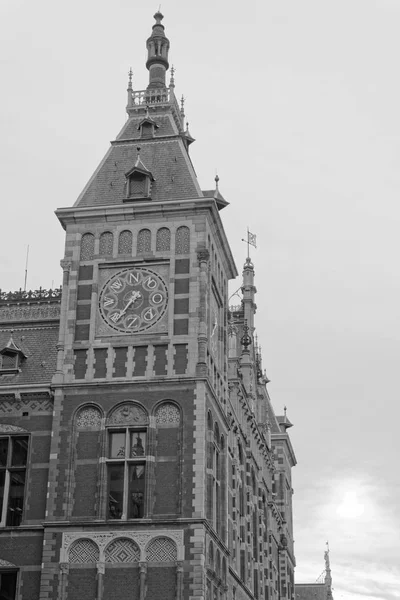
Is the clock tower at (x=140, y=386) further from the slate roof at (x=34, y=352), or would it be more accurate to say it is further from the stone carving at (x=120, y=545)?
the slate roof at (x=34, y=352)

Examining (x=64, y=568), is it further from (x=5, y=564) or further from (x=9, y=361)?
(x=9, y=361)

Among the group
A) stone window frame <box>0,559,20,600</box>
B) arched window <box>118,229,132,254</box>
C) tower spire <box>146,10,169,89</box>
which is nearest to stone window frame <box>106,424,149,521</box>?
stone window frame <box>0,559,20,600</box>

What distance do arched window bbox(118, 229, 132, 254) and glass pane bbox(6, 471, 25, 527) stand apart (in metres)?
11.6

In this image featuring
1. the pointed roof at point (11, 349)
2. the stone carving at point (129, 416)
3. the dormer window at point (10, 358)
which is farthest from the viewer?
the pointed roof at point (11, 349)

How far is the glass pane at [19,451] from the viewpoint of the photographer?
4519 cm

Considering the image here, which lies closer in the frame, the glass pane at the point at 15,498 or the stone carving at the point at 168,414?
the glass pane at the point at 15,498

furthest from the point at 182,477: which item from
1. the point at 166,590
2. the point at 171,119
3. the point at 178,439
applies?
the point at 171,119

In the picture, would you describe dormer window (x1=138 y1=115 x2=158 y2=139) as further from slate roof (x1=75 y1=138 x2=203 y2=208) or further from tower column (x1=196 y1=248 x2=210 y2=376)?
tower column (x1=196 y1=248 x2=210 y2=376)

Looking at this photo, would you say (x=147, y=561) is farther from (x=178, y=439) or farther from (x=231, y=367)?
(x=231, y=367)

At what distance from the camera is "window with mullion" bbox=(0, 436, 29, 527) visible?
4416 centimetres

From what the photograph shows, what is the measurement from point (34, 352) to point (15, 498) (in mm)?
7409

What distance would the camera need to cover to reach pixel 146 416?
146ft

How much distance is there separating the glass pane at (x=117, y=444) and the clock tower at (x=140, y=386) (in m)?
0.05

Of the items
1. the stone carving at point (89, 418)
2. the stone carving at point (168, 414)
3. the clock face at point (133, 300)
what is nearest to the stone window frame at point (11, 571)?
the stone carving at point (89, 418)
